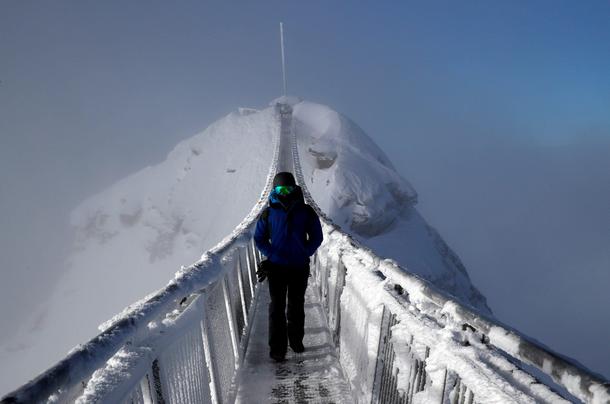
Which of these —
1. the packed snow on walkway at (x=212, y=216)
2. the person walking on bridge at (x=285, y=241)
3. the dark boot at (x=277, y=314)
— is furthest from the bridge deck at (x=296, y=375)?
the packed snow on walkway at (x=212, y=216)

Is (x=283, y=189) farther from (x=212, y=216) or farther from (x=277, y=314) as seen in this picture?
(x=212, y=216)

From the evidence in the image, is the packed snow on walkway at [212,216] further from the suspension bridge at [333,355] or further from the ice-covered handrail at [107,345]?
the ice-covered handrail at [107,345]

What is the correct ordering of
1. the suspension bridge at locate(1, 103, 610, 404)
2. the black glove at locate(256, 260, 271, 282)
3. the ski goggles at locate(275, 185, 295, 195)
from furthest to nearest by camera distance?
the black glove at locate(256, 260, 271, 282)
the ski goggles at locate(275, 185, 295, 195)
the suspension bridge at locate(1, 103, 610, 404)

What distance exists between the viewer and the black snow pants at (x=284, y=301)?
432 centimetres

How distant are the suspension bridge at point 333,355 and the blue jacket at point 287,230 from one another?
1.69 feet

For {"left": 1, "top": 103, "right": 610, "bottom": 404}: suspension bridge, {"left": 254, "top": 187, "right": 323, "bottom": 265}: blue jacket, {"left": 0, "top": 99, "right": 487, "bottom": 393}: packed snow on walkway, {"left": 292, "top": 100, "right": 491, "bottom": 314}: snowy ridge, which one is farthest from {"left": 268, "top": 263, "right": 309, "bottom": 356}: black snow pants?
{"left": 0, "top": 99, "right": 487, "bottom": 393}: packed snow on walkway

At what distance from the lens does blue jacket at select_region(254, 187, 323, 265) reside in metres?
4.11

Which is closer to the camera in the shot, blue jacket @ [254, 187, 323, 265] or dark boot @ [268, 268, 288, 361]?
blue jacket @ [254, 187, 323, 265]

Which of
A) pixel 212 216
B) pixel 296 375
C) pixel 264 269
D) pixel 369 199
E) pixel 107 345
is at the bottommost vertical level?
pixel 212 216

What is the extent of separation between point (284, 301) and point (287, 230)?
3.16 feet

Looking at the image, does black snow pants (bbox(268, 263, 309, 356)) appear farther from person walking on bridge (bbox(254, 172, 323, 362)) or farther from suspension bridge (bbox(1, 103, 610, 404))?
suspension bridge (bbox(1, 103, 610, 404))

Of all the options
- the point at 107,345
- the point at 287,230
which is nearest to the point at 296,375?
the point at 287,230

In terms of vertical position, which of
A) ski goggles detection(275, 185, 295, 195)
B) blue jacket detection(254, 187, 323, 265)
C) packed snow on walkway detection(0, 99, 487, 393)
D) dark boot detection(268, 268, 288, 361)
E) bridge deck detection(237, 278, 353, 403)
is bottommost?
packed snow on walkway detection(0, 99, 487, 393)

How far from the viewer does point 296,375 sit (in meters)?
4.18
